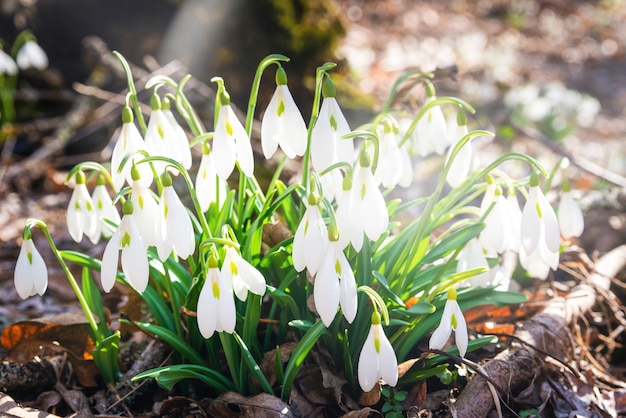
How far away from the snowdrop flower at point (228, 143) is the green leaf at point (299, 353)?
0.40 metres

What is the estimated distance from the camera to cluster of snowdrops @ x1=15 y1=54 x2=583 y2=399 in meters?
1.36

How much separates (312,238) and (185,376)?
532 millimetres

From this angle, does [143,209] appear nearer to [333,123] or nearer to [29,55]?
[333,123]

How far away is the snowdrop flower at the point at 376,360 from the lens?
4.44ft

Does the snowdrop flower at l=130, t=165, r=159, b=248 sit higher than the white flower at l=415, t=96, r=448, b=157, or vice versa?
the snowdrop flower at l=130, t=165, r=159, b=248

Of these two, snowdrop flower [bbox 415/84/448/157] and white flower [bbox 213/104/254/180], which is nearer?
white flower [bbox 213/104/254/180]

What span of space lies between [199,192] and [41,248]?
1620 millimetres

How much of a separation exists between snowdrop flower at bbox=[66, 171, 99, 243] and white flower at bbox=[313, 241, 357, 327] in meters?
0.65

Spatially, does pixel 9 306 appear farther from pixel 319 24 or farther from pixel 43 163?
pixel 319 24

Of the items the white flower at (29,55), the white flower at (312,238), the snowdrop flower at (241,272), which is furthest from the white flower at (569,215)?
the white flower at (29,55)

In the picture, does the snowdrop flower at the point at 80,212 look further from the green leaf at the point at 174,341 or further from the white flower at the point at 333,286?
the white flower at the point at 333,286

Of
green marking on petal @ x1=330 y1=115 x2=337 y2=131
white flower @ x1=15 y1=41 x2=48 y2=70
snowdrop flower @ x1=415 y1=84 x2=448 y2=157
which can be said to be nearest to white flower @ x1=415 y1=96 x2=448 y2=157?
snowdrop flower @ x1=415 y1=84 x2=448 y2=157

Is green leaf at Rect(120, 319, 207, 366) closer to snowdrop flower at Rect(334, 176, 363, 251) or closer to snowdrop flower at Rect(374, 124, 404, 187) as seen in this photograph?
snowdrop flower at Rect(334, 176, 363, 251)

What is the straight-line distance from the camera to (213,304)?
1304 mm
